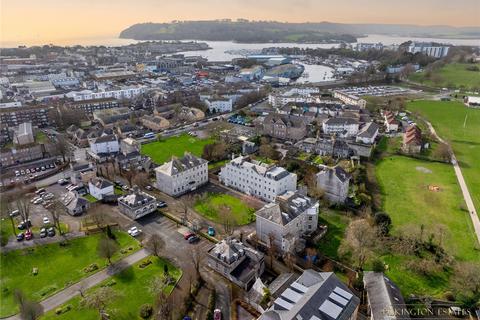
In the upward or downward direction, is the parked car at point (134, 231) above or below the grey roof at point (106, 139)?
below

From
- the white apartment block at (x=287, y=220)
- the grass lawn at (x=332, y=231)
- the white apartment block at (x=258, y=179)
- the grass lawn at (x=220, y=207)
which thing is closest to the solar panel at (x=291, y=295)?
the white apartment block at (x=287, y=220)

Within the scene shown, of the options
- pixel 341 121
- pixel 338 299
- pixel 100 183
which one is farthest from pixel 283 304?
pixel 341 121

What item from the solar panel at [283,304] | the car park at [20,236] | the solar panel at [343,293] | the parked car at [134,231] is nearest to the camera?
the solar panel at [283,304]

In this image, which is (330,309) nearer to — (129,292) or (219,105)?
(129,292)

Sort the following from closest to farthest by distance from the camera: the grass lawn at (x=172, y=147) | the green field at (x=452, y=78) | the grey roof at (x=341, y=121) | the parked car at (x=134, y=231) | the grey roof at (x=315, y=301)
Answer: the grey roof at (x=315, y=301), the parked car at (x=134, y=231), the grass lawn at (x=172, y=147), the grey roof at (x=341, y=121), the green field at (x=452, y=78)

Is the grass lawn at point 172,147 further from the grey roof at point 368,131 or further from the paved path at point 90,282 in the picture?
the grey roof at point 368,131

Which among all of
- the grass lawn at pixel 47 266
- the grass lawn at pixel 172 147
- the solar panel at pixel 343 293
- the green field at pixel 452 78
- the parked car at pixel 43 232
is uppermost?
the green field at pixel 452 78

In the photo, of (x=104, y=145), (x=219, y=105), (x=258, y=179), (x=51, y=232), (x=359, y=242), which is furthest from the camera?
(x=219, y=105)
